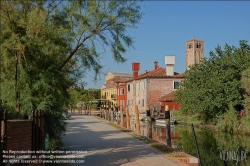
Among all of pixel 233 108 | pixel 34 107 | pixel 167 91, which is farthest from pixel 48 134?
pixel 167 91

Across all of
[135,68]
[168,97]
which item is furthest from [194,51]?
[168,97]

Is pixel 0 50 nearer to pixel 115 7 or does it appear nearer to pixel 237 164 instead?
pixel 115 7

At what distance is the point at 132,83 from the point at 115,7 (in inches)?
1693

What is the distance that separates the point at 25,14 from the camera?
8.26 metres

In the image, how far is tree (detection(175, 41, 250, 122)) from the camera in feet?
94.3

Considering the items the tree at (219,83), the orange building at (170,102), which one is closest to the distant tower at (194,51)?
the orange building at (170,102)

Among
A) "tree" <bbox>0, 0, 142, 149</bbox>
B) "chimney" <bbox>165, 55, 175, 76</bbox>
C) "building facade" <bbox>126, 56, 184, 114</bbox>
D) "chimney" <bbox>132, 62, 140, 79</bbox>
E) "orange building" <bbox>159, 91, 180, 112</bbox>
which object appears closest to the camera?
"tree" <bbox>0, 0, 142, 149</bbox>

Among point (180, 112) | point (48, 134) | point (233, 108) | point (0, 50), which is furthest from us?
point (180, 112)

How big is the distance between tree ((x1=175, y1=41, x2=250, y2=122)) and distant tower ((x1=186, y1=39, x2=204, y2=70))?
123 ft

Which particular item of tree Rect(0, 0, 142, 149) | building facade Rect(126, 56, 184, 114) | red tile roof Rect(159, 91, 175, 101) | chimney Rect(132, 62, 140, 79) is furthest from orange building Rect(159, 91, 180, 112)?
tree Rect(0, 0, 142, 149)

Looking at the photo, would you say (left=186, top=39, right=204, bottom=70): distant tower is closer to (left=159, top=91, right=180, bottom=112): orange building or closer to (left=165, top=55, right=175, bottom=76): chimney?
(left=165, top=55, right=175, bottom=76): chimney

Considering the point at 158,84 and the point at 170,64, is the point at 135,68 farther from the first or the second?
the point at 158,84

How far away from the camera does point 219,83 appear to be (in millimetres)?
28766

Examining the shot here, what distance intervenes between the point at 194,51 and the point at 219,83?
41722 mm
